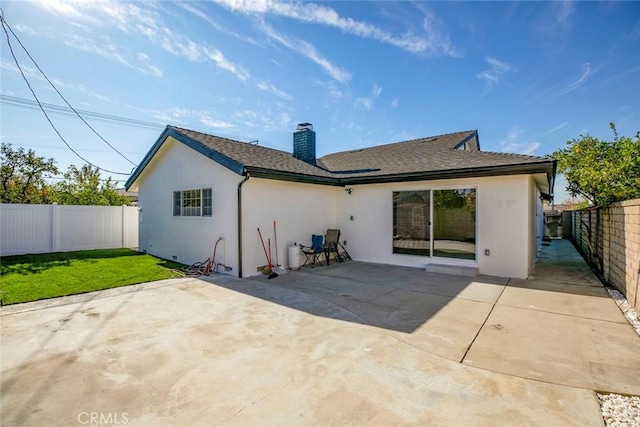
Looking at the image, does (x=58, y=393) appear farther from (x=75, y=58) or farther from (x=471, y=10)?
(x=75, y=58)

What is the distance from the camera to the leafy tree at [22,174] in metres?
15.8

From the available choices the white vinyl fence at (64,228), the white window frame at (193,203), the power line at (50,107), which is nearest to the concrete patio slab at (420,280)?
the white window frame at (193,203)

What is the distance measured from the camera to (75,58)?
1073 centimetres

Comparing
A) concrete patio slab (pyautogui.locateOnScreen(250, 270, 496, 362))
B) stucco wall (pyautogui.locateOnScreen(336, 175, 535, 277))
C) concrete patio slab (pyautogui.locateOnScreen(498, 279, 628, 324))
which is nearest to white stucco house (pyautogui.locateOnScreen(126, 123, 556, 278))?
stucco wall (pyautogui.locateOnScreen(336, 175, 535, 277))

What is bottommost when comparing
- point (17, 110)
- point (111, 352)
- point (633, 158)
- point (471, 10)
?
point (111, 352)

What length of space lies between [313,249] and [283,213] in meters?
1.51

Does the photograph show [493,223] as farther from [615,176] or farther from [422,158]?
[422,158]

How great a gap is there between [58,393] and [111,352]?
2.77ft

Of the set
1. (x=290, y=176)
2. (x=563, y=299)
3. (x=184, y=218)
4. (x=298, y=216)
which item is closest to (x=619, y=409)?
(x=563, y=299)

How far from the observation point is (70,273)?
782 cm

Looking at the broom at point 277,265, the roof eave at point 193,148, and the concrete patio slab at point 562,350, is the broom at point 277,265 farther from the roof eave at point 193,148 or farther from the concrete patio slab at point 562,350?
the concrete patio slab at point 562,350

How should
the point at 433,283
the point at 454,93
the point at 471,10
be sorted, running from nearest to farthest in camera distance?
the point at 433,283
the point at 471,10
the point at 454,93

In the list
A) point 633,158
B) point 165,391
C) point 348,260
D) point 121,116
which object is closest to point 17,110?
point 121,116

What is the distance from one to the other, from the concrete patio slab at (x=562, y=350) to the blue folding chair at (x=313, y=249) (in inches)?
213
